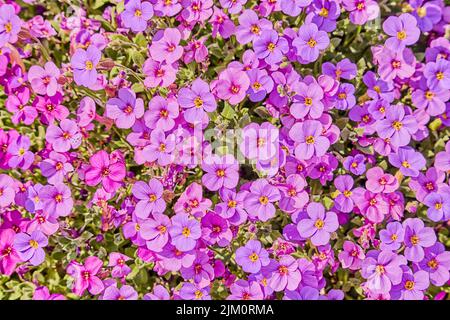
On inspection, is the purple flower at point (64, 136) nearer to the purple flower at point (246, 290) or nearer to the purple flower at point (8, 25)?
the purple flower at point (8, 25)

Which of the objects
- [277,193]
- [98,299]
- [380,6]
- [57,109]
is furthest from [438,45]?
[98,299]

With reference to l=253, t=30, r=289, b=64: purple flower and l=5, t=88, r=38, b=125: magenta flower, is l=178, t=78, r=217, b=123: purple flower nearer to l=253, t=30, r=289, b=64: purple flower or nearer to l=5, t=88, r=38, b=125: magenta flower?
l=253, t=30, r=289, b=64: purple flower

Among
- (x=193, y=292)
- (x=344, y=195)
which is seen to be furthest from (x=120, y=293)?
(x=344, y=195)

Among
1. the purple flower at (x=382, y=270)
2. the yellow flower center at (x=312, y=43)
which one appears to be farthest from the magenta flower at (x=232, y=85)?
the purple flower at (x=382, y=270)

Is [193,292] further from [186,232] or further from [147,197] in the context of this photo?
[147,197]

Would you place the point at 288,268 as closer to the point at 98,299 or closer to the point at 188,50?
the point at 98,299

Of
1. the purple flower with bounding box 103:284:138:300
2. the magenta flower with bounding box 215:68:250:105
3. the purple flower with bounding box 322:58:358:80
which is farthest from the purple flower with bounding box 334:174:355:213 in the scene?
the purple flower with bounding box 103:284:138:300

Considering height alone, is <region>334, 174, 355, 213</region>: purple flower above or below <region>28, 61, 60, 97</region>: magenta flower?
below
